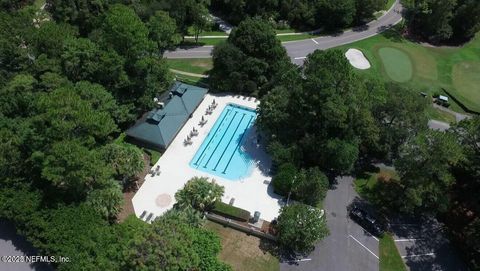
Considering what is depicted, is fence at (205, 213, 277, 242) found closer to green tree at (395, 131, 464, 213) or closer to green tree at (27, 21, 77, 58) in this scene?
green tree at (395, 131, 464, 213)

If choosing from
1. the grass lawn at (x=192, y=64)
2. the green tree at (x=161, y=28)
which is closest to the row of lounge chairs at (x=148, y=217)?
the green tree at (x=161, y=28)

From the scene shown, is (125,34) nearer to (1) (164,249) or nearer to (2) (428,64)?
(1) (164,249)

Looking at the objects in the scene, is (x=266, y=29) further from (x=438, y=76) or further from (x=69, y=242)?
(x=69, y=242)

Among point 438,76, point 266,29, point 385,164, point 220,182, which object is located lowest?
point 220,182

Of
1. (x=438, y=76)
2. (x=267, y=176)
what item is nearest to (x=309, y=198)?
(x=267, y=176)

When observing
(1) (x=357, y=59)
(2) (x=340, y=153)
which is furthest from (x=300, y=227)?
(1) (x=357, y=59)

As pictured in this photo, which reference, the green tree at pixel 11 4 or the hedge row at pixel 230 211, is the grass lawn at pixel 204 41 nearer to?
the green tree at pixel 11 4
